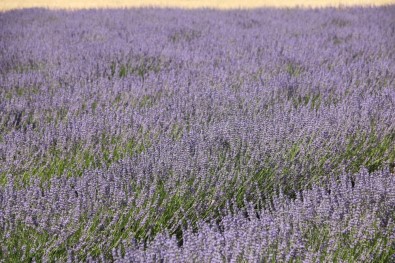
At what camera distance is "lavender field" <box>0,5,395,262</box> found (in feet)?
5.75

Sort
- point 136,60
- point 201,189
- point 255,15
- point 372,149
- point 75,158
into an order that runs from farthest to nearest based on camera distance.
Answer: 1. point 255,15
2. point 136,60
3. point 372,149
4. point 75,158
5. point 201,189

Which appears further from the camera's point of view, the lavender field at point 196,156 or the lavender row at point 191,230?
the lavender field at point 196,156

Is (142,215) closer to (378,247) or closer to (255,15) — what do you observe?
(378,247)

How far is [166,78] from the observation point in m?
3.91

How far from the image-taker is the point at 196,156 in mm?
2404

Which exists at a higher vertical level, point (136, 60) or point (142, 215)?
point (136, 60)

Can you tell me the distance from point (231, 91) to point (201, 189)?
143 cm

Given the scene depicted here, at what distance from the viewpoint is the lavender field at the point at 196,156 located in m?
1.75

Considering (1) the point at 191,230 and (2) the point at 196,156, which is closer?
(1) the point at 191,230

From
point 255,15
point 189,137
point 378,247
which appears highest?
point 255,15

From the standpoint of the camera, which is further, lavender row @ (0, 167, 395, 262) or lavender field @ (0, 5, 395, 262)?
lavender field @ (0, 5, 395, 262)

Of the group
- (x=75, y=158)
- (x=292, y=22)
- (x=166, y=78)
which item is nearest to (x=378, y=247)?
(x=75, y=158)

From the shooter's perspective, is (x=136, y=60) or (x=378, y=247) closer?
(x=378, y=247)

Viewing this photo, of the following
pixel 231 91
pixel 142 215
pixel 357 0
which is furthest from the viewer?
pixel 357 0
